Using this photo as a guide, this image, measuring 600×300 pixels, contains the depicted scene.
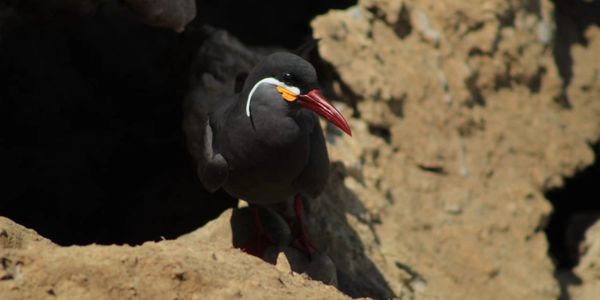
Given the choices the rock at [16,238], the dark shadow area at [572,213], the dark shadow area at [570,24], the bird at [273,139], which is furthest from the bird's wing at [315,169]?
the dark shadow area at [570,24]

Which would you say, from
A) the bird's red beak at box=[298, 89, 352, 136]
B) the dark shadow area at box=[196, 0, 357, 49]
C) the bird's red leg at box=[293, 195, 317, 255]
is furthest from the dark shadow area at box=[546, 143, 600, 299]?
the bird's red beak at box=[298, 89, 352, 136]

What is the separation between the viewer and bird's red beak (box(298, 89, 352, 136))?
4699 mm

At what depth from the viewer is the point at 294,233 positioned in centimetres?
535

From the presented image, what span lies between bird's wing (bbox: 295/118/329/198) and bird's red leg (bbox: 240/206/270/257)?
0.38 m

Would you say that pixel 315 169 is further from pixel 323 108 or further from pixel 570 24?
pixel 570 24

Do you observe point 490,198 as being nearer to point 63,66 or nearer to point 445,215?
point 445,215

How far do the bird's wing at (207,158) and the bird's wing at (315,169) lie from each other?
42 centimetres

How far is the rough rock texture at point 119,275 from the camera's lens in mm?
3486

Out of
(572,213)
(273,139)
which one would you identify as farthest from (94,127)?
(572,213)

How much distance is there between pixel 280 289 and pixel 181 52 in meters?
3.23

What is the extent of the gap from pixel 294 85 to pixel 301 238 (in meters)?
0.94

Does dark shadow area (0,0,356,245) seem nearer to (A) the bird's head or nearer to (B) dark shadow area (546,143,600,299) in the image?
(A) the bird's head

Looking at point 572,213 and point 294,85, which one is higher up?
point 294,85

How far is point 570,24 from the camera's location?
7754 mm
